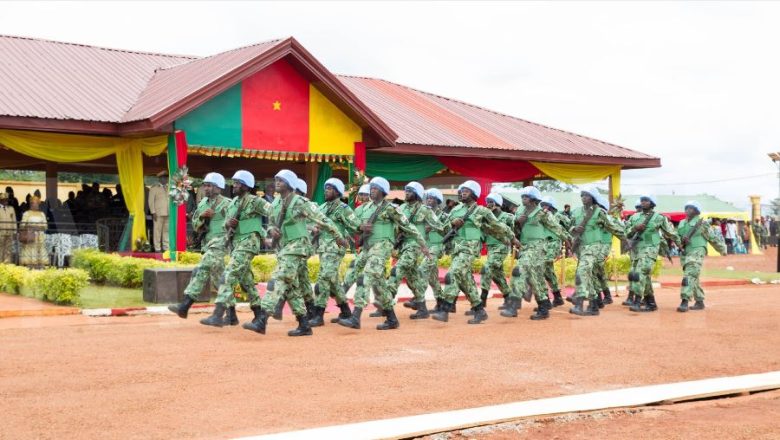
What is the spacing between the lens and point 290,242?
454 inches

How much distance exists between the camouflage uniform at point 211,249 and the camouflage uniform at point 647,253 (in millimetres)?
7014

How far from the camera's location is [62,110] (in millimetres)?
18609

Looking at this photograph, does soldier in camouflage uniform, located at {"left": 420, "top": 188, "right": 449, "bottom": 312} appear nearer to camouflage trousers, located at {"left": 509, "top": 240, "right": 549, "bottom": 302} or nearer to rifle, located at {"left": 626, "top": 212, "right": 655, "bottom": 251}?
camouflage trousers, located at {"left": 509, "top": 240, "right": 549, "bottom": 302}

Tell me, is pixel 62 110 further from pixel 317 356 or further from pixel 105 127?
pixel 317 356

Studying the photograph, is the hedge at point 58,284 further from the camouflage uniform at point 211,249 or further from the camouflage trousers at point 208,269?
the camouflage trousers at point 208,269

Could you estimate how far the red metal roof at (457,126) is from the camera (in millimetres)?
24781

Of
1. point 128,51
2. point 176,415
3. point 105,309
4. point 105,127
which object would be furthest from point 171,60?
point 176,415

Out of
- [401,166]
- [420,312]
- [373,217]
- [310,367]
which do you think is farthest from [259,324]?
[401,166]

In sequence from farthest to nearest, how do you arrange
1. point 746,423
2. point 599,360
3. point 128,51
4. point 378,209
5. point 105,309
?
1. point 128,51
2. point 105,309
3. point 378,209
4. point 599,360
5. point 746,423

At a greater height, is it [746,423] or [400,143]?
[400,143]

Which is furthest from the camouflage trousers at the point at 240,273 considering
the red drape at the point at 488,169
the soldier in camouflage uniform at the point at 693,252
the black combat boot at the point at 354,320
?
the red drape at the point at 488,169

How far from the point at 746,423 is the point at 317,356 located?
4.42 metres

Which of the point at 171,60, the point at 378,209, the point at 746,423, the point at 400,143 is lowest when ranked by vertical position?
the point at 746,423

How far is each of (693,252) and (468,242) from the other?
175 inches
